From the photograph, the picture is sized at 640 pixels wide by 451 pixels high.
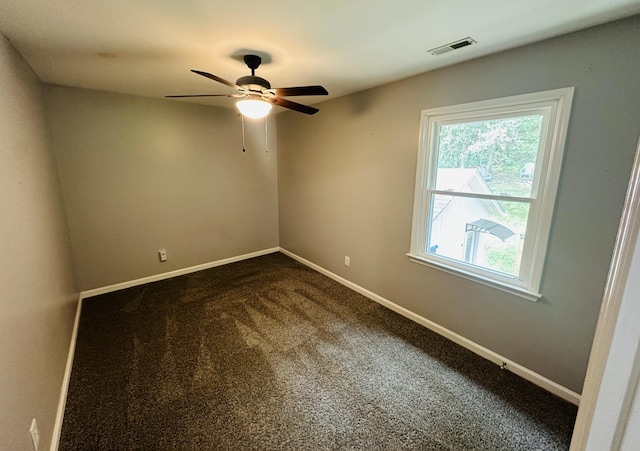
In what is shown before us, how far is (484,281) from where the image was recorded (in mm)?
2217

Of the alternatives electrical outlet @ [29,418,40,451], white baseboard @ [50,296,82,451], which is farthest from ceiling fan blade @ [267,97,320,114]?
white baseboard @ [50,296,82,451]

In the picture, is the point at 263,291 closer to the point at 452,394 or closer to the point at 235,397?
the point at 235,397

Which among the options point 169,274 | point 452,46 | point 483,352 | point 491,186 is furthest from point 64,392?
point 452,46

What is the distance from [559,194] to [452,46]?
4.03 feet

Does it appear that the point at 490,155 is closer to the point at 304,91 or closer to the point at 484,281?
the point at 484,281

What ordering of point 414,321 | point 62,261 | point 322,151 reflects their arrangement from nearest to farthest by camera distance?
point 62,261, point 414,321, point 322,151

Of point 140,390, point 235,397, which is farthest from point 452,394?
point 140,390

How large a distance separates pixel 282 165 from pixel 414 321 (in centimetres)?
298

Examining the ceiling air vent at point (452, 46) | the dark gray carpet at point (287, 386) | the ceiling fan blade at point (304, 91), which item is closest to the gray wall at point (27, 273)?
the dark gray carpet at point (287, 386)

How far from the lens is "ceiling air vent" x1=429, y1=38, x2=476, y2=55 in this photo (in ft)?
5.93

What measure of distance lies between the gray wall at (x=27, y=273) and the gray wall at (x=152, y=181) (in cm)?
62

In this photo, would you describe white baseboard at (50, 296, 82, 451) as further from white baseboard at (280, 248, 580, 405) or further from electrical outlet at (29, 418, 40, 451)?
white baseboard at (280, 248, 580, 405)

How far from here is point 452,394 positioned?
1.92 m

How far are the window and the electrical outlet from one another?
109 inches
